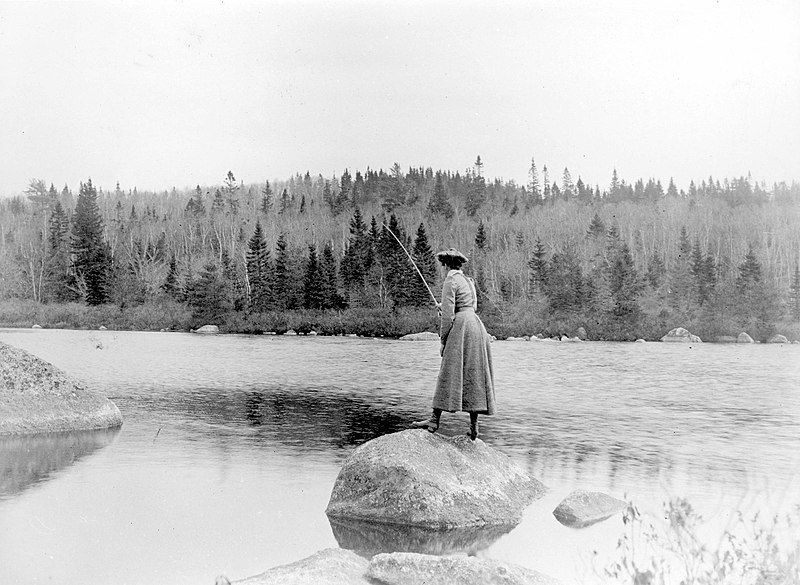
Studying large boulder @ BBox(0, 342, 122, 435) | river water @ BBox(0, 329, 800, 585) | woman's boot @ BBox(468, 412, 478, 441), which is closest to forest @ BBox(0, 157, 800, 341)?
river water @ BBox(0, 329, 800, 585)

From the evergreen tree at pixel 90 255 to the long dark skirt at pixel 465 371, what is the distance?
6455cm

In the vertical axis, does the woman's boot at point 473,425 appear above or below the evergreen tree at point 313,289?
below

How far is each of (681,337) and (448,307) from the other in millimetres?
44187

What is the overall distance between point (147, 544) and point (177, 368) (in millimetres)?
20917

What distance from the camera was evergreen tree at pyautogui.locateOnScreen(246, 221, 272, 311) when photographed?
210ft

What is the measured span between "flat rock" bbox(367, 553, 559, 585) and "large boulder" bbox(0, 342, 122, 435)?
9.05 m

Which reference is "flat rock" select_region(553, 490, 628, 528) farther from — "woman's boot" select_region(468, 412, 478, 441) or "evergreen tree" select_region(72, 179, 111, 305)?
"evergreen tree" select_region(72, 179, 111, 305)

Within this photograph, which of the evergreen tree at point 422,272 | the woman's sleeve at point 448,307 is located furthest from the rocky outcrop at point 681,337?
the woman's sleeve at point 448,307

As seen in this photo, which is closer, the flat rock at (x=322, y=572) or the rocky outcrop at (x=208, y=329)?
the flat rock at (x=322, y=572)

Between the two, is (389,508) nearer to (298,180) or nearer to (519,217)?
(519,217)

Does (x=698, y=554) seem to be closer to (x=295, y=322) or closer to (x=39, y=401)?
(x=39, y=401)

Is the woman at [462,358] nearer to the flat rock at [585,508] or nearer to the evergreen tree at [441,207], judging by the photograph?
the flat rock at [585,508]

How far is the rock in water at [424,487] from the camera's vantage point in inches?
312

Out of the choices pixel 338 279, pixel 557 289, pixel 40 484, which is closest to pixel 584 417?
pixel 40 484
